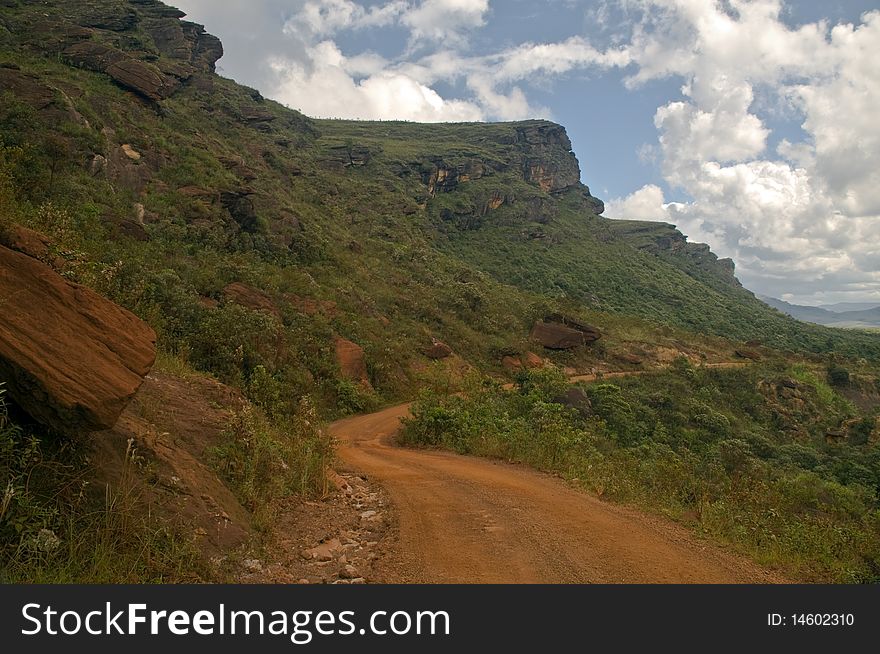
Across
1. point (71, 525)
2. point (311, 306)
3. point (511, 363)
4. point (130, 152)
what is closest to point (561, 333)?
point (511, 363)

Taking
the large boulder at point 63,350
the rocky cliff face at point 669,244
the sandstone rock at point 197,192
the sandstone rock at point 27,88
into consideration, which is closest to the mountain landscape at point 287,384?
the large boulder at point 63,350

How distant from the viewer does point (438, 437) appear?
13000mm

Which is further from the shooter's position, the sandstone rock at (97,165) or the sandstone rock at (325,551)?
the sandstone rock at (97,165)

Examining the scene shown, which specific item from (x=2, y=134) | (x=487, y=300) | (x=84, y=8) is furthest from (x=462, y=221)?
(x=2, y=134)

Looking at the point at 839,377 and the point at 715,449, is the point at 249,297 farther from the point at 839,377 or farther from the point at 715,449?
the point at 839,377

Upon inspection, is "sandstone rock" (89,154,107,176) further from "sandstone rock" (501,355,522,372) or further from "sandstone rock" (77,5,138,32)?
"sandstone rock" (77,5,138,32)

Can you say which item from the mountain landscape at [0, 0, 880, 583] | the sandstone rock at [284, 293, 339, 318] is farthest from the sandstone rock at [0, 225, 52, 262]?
the sandstone rock at [284, 293, 339, 318]

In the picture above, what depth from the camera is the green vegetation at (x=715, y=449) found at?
6.84 m

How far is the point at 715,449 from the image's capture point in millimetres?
21922

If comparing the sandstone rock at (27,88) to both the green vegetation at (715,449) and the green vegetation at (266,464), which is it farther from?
the green vegetation at (266,464)

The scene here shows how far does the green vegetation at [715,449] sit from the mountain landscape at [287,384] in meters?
0.09

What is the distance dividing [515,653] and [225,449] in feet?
15.0

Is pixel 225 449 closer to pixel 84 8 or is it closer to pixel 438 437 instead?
pixel 438 437

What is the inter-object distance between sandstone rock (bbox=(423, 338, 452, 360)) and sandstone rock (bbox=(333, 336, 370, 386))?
607cm
